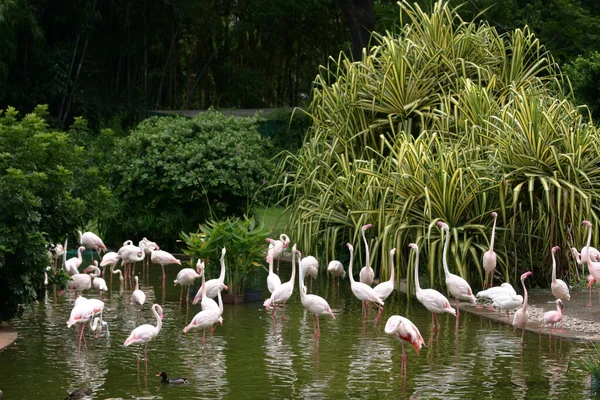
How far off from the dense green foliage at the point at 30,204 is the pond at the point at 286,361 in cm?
63

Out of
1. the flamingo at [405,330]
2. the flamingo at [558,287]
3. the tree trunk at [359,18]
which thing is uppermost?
the tree trunk at [359,18]

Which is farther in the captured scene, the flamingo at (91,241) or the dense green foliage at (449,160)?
the flamingo at (91,241)

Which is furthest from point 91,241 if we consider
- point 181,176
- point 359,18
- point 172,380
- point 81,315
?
point 359,18

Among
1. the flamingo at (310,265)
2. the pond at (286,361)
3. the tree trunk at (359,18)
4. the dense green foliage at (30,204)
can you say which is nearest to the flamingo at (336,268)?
the flamingo at (310,265)

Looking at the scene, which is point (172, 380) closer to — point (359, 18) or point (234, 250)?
point (234, 250)

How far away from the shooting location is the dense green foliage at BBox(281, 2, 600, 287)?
13.0 metres

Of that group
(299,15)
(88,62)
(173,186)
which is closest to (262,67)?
(299,15)

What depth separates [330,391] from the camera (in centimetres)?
859

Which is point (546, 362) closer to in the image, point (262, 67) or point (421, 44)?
point (421, 44)

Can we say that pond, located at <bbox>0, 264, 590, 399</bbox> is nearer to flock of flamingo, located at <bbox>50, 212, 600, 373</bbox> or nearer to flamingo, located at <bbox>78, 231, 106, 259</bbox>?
flock of flamingo, located at <bbox>50, 212, 600, 373</bbox>

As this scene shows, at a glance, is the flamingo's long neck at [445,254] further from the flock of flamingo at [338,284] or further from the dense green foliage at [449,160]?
the dense green foliage at [449,160]

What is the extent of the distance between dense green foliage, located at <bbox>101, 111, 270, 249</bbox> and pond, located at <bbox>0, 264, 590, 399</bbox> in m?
4.46

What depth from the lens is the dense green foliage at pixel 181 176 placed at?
16.7 meters

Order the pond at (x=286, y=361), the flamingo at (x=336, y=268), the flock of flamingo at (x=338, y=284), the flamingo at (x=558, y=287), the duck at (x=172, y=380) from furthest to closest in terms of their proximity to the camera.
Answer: the flamingo at (x=336, y=268) → the flamingo at (x=558, y=287) → the flock of flamingo at (x=338, y=284) → the duck at (x=172, y=380) → the pond at (x=286, y=361)
